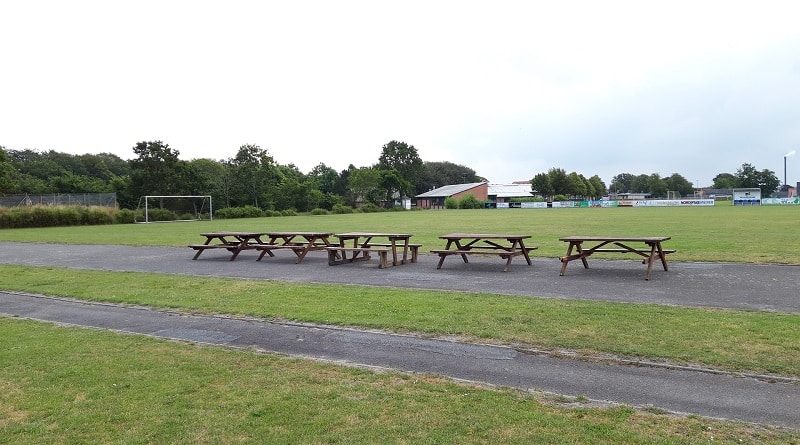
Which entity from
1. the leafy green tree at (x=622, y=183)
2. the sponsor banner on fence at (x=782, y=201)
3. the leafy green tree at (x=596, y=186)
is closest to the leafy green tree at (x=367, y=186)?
the sponsor banner on fence at (x=782, y=201)

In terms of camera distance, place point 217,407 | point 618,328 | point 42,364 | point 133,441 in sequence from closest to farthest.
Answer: point 133,441 < point 217,407 < point 42,364 < point 618,328

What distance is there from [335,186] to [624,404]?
108836mm

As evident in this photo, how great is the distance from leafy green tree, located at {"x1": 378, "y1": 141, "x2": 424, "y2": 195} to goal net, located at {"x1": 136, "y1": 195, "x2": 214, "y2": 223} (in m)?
59.5

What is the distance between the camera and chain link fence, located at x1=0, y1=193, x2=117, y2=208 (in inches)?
1692

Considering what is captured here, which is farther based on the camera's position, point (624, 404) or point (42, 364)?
point (42, 364)

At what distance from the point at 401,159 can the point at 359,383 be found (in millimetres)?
111937

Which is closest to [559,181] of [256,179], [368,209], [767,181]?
[767,181]

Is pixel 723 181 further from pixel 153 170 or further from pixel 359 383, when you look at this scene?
pixel 359 383

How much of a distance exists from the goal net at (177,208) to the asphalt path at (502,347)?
36.6 meters

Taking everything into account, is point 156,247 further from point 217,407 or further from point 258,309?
point 217,407

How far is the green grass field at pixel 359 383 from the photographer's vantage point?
12.4 ft

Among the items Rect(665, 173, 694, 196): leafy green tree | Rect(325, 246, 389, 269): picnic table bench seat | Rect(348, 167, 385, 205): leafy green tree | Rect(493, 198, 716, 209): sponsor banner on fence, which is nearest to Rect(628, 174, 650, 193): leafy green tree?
Rect(665, 173, 694, 196): leafy green tree

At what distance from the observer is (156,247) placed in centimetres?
2098

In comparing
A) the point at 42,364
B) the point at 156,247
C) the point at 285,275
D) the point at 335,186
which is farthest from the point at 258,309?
the point at 335,186
